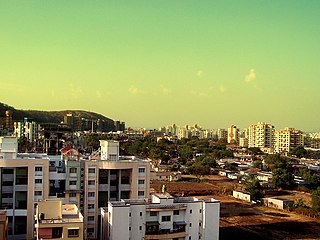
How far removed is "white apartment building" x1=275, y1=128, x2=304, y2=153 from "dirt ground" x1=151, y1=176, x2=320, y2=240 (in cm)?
2777

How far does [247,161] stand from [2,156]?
2543cm

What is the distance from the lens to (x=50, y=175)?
32.4 ft

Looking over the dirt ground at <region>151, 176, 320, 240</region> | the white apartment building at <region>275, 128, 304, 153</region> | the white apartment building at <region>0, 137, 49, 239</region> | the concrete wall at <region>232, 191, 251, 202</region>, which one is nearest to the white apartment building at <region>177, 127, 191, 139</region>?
the white apartment building at <region>275, 128, 304, 153</region>

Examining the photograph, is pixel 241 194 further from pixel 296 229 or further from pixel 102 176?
pixel 102 176

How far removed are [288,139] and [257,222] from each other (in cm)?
3280

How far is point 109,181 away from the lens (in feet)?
34.0

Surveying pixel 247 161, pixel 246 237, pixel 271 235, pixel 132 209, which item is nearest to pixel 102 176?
pixel 132 209

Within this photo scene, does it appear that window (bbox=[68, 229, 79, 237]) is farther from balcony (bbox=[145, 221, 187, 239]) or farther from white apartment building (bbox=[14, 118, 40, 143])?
white apartment building (bbox=[14, 118, 40, 143])

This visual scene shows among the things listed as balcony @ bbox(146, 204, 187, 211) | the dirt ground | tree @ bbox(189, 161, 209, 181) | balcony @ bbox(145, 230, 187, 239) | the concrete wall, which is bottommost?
the dirt ground

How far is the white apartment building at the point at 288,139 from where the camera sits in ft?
147

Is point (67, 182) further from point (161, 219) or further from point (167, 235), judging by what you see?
point (167, 235)

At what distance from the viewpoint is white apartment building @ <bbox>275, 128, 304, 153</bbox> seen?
44.8 m

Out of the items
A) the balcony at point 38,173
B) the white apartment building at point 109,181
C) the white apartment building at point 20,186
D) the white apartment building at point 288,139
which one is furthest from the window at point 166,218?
the white apartment building at point 288,139

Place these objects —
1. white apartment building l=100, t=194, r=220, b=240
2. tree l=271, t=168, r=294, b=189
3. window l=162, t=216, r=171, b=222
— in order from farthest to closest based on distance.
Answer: tree l=271, t=168, r=294, b=189
window l=162, t=216, r=171, b=222
white apartment building l=100, t=194, r=220, b=240
